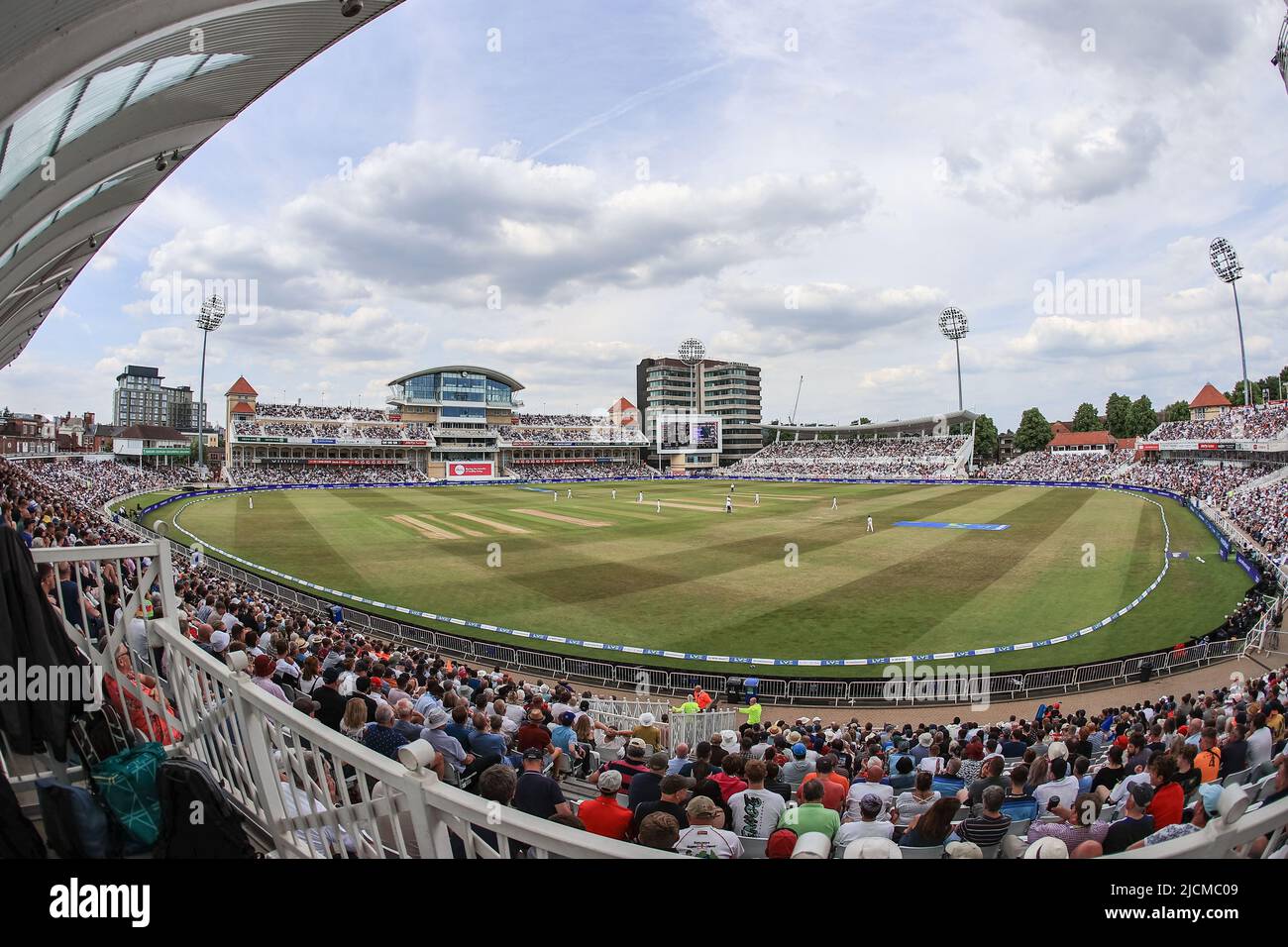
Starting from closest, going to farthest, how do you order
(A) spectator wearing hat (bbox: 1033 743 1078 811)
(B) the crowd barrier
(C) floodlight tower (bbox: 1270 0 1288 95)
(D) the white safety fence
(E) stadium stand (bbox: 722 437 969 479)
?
(D) the white safety fence < (A) spectator wearing hat (bbox: 1033 743 1078 811) < (C) floodlight tower (bbox: 1270 0 1288 95) < (B) the crowd barrier < (E) stadium stand (bbox: 722 437 969 479)

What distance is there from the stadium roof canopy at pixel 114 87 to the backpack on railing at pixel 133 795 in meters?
5.49

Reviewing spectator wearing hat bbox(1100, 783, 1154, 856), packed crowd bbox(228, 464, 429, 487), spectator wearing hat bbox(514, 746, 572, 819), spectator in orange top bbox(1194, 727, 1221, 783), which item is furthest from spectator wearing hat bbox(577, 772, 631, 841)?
packed crowd bbox(228, 464, 429, 487)

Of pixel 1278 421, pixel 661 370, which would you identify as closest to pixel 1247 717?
pixel 1278 421

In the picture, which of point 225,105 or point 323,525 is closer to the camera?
point 225,105

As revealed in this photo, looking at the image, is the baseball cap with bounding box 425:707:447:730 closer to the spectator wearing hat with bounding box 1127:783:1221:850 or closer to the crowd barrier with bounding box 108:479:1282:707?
the spectator wearing hat with bounding box 1127:783:1221:850

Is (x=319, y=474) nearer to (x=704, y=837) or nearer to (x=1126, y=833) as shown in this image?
(x=704, y=837)

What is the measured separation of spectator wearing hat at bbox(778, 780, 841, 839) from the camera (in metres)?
4.60

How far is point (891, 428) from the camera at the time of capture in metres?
102

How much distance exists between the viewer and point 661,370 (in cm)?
12875

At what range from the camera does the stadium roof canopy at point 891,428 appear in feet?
304

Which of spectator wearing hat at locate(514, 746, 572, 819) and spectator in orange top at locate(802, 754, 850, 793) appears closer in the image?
spectator wearing hat at locate(514, 746, 572, 819)

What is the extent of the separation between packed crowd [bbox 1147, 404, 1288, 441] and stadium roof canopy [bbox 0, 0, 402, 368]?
60451 millimetres
